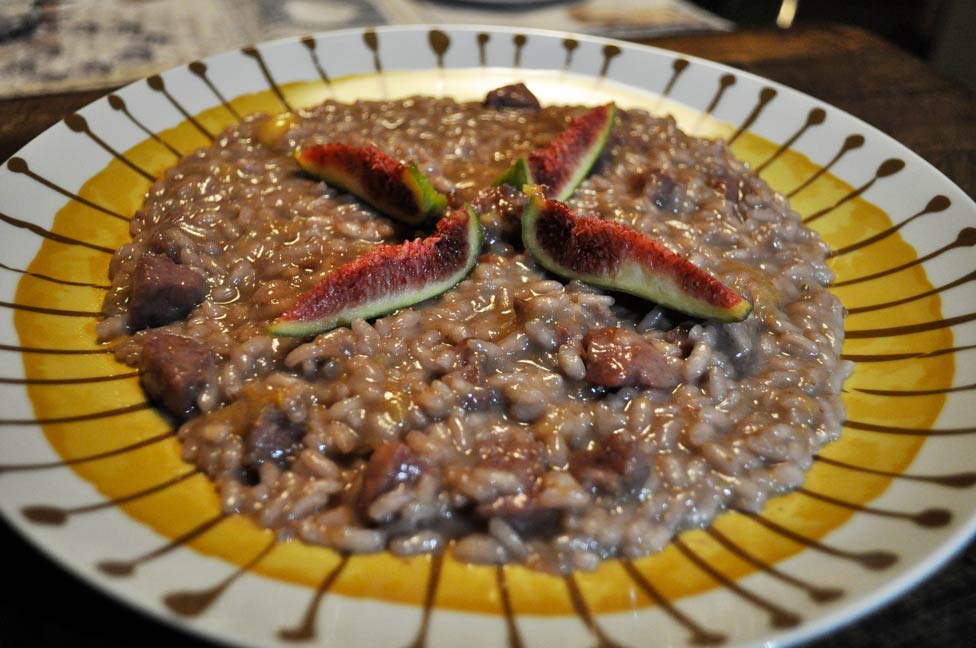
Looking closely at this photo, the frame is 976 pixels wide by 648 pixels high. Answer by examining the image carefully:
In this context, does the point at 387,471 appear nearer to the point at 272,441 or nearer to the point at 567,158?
the point at 272,441

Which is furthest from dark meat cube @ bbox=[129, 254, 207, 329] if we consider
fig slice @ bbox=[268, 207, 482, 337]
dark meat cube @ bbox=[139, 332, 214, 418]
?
fig slice @ bbox=[268, 207, 482, 337]

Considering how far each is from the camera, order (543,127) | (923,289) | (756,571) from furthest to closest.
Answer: (543,127) → (923,289) → (756,571)

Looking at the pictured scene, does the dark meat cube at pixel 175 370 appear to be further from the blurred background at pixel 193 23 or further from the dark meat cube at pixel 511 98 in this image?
the blurred background at pixel 193 23

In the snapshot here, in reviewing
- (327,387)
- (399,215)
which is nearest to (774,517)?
(327,387)

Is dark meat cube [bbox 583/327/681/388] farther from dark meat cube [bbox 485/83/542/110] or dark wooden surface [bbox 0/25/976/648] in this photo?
dark meat cube [bbox 485/83/542/110]

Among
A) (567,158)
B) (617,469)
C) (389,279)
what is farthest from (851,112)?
(617,469)

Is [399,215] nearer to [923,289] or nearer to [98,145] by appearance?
[98,145]
